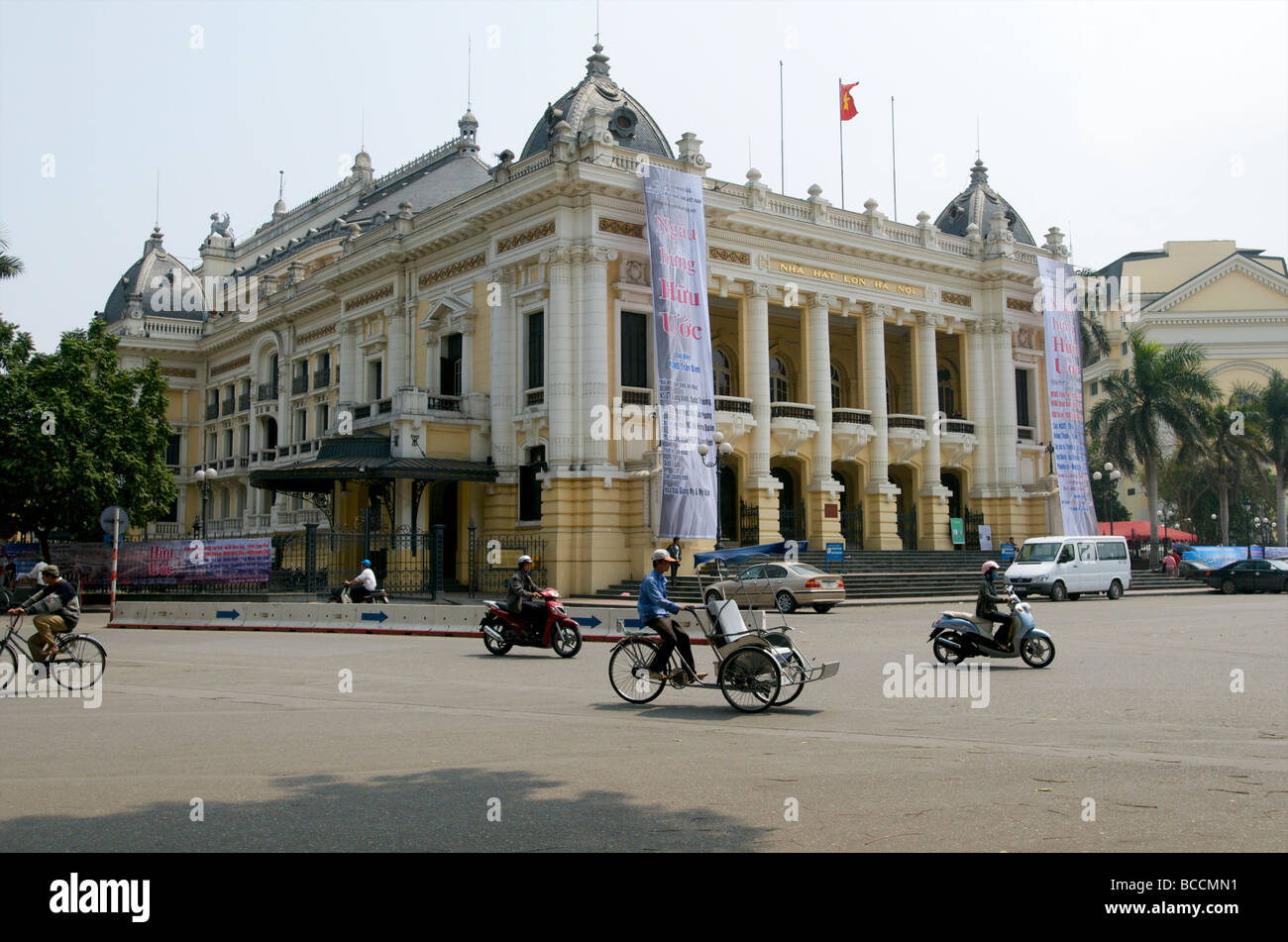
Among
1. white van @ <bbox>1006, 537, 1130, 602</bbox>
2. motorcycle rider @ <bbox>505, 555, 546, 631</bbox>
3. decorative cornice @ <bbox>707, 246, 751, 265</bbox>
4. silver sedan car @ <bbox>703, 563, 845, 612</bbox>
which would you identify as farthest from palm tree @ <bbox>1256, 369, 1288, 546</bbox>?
motorcycle rider @ <bbox>505, 555, 546, 631</bbox>

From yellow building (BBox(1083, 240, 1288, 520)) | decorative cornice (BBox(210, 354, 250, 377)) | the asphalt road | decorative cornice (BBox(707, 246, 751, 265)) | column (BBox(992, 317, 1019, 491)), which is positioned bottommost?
the asphalt road

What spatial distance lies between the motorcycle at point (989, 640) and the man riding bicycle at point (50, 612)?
443 inches

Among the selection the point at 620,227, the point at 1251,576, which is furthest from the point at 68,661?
the point at 1251,576

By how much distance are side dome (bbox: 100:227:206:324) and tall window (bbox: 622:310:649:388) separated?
38488 millimetres

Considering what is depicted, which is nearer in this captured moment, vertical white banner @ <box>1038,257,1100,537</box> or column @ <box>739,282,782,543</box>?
column @ <box>739,282,782,543</box>

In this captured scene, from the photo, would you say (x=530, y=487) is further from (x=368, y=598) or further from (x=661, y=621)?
(x=661, y=621)

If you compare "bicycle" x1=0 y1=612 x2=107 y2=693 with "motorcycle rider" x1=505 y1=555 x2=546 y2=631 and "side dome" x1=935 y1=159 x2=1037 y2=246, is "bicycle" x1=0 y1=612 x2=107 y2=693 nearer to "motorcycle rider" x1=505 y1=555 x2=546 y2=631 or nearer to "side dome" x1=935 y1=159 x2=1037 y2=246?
"motorcycle rider" x1=505 y1=555 x2=546 y2=631

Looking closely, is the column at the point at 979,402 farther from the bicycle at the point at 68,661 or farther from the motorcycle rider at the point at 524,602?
the bicycle at the point at 68,661

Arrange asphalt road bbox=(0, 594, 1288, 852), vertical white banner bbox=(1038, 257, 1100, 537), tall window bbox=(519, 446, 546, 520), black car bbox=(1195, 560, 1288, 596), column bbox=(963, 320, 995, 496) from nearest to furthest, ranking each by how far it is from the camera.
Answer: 1. asphalt road bbox=(0, 594, 1288, 852)
2. tall window bbox=(519, 446, 546, 520)
3. black car bbox=(1195, 560, 1288, 596)
4. vertical white banner bbox=(1038, 257, 1100, 537)
5. column bbox=(963, 320, 995, 496)

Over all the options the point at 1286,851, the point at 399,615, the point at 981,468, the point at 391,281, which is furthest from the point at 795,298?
the point at 1286,851

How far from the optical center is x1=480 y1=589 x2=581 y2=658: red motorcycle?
17234 millimetres

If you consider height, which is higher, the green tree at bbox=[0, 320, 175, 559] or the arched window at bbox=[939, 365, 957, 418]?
the arched window at bbox=[939, 365, 957, 418]

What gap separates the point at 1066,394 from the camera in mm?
41906
